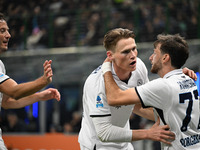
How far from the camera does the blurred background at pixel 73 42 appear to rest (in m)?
10.4

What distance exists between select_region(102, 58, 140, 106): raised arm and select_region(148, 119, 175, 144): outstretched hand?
0.30 meters

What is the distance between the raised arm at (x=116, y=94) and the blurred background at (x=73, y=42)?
6034 millimetres

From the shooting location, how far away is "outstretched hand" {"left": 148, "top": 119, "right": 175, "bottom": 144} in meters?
3.24

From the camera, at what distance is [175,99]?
10.6 ft

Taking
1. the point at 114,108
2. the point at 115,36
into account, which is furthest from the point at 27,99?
the point at 115,36

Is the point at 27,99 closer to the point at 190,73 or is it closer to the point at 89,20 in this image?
the point at 190,73

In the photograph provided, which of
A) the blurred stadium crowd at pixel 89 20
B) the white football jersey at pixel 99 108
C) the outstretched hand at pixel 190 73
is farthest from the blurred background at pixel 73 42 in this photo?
the outstretched hand at pixel 190 73

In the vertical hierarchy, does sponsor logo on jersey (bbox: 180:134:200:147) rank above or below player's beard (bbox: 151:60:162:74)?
below

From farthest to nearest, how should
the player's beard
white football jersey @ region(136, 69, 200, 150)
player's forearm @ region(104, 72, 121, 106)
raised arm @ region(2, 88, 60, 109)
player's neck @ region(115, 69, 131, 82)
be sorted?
1. raised arm @ region(2, 88, 60, 109)
2. player's neck @ region(115, 69, 131, 82)
3. the player's beard
4. player's forearm @ region(104, 72, 121, 106)
5. white football jersey @ region(136, 69, 200, 150)

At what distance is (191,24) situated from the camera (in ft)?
33.7

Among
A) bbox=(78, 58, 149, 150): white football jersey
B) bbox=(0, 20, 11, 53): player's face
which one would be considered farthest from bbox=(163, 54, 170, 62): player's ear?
bbox=(0, 20, 11, 53): player's face

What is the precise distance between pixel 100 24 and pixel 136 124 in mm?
3391

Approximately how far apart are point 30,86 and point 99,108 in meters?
0.70

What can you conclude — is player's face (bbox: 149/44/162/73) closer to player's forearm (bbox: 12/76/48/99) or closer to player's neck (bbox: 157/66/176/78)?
player's neck (bbox: 157/66/176/78)
